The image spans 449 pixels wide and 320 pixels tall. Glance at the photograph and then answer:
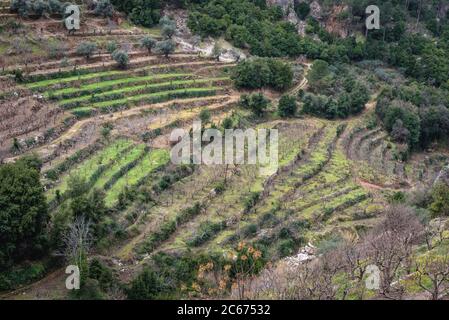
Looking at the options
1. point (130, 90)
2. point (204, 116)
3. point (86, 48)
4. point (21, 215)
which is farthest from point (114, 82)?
point (21, 215)

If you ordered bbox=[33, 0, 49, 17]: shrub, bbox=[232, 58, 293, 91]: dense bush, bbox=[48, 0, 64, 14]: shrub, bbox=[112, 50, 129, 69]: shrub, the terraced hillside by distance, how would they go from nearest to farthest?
the terraced hillside → bbox=[112, 50, 129, 69]: shrub → bbox=[33, 0, 49, 17]: shrub → bbox=[48, 0, 64, 14]: shrub → bbox=[232, 58, 293, 91]: dense bush

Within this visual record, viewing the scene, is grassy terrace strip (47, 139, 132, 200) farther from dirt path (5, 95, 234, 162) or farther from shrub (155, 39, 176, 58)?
shrub (155, 39, 176, 58)

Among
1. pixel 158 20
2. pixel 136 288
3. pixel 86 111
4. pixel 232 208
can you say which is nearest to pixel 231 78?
pixel 158 20

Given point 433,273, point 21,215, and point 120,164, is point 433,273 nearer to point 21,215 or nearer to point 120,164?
point 21,215

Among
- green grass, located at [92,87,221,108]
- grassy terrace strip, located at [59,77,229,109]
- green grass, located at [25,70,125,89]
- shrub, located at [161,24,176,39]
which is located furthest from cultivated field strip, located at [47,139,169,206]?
shrub, located at [161,24,176,39]

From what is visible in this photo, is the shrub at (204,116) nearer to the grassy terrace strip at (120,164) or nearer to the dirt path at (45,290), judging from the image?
the grassy terrace strip at (120,164)
